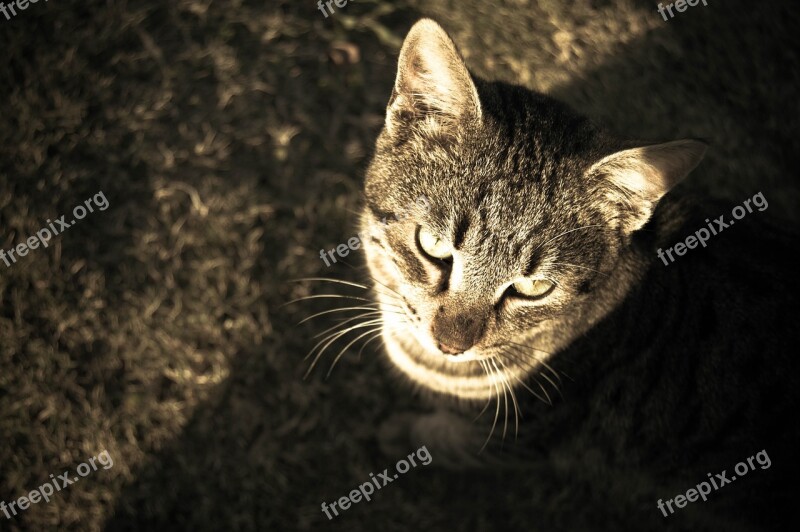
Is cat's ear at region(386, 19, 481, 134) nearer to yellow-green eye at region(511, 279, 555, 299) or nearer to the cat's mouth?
yellow-green eye at region(511, 279, 555, 299)

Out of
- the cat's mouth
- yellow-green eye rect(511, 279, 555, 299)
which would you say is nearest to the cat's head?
yellow-green eye rect(511, 279, 555, 299)

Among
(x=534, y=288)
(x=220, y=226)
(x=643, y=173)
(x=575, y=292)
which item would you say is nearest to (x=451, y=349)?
(x=534, y=288)

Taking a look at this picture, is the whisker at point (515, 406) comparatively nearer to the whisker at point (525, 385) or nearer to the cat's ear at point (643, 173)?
the whisker at point (525, 385)

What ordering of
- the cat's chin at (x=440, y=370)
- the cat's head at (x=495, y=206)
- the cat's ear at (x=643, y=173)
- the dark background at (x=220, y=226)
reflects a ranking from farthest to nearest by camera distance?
1. the dark background at (x=220, y=226)
2. the cat's chin at (x=440, y=370)
3. the cat's head at (x=495, y=206)
4. the cat's ear at (x=643, y=173)

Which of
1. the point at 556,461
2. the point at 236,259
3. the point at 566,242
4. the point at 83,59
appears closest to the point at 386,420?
the point at 556,461

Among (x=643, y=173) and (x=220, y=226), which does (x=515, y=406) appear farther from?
(x=220, y=226)

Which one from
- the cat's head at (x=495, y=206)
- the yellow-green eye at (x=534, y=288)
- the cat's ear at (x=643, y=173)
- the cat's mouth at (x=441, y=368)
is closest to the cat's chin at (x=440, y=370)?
the cat's mouth at (x=441, y=368)

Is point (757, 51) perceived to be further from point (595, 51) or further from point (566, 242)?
point (566, 242)
